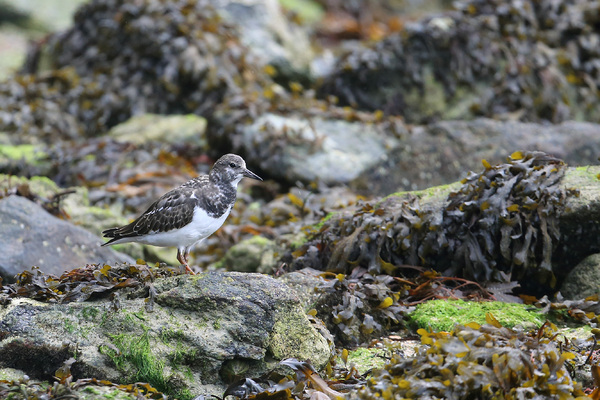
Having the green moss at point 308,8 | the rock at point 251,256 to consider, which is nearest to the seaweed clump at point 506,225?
the rock at point 251,256

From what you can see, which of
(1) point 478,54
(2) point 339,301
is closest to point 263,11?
(1) point 478,54

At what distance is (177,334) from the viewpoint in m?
3.47

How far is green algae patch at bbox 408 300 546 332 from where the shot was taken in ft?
13.7

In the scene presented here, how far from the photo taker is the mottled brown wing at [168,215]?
4559mm

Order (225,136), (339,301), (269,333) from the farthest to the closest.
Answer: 1. (225,136)
2. (339,301)
3. (269,333)

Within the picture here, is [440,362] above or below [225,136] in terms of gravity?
above

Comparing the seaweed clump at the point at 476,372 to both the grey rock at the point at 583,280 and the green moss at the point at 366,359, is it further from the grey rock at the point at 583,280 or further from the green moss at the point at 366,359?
the grey rock at the point at 583,280

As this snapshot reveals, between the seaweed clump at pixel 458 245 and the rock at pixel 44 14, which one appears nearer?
the seaweed clump at pixel 458 245

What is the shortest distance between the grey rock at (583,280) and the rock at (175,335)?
1945 millimetres

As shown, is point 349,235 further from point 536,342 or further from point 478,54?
point 478,54

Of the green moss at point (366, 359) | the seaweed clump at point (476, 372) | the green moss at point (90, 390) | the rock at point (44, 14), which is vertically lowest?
the rock at point (44, 14)

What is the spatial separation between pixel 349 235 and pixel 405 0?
13484mm

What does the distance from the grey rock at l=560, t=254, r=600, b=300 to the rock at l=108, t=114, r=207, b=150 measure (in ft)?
16.9

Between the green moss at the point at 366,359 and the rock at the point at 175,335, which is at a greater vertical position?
the rock at the point at 175,335
